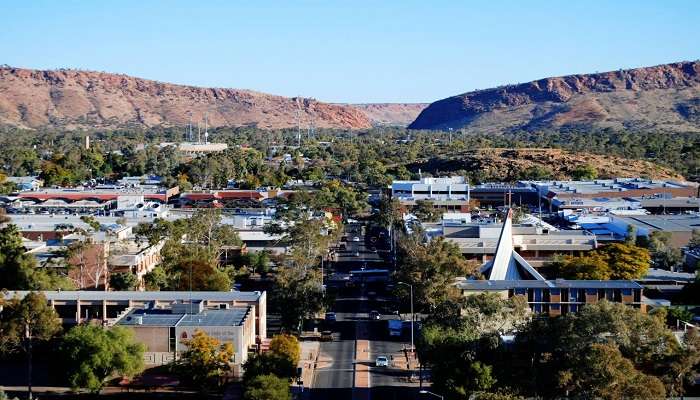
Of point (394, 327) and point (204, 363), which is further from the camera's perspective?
point (394, 327)

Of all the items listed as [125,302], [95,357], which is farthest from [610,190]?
[95,357]

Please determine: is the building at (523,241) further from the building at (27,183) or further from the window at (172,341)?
the building at (27,183)

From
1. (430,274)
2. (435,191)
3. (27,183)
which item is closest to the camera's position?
(430,274)

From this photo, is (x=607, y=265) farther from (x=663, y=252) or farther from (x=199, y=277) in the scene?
(x=199, y=277)

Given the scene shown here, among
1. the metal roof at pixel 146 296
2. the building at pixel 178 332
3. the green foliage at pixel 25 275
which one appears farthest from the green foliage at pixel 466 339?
the green foliage at pixel 25 275

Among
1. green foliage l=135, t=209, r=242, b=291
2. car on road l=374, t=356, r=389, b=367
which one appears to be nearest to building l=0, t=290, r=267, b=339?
green foliage l=135, t=209, r=242, b=291

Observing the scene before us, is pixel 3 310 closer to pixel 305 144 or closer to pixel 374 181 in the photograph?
pixel 374 181
